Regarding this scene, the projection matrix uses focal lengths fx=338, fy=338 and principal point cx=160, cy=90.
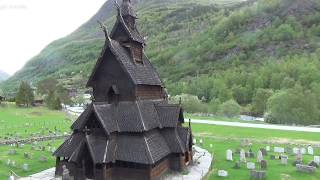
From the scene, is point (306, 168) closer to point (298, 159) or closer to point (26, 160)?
point (298, 159)

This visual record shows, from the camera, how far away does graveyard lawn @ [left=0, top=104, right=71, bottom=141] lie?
63.2 meters

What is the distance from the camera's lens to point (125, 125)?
98.3ft

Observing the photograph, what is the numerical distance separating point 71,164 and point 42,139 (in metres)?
28.1

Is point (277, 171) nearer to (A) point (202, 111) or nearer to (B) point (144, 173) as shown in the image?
(B) point (144, 173)

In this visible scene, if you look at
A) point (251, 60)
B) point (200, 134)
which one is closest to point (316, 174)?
point (200, 134)

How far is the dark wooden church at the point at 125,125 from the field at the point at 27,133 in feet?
23.6

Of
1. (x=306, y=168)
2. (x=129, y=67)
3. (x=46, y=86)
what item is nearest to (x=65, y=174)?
(x=129, y=67)

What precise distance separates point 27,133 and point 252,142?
40669mm

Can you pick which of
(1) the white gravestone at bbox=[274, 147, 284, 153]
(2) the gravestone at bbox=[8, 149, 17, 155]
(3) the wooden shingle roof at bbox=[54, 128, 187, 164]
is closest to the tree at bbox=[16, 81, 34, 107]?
(2) the gravestone at bbox=[8, 149, 17, 155]

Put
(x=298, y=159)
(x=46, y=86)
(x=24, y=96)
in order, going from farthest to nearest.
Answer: (x=46, y=86) → (x=24, y=96) → (x=298, y=159)

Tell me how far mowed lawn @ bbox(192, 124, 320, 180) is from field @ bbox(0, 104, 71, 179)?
1985cm

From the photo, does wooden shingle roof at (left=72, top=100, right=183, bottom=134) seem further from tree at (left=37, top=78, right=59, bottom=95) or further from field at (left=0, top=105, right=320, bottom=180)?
tree at (left=37, top=78, right=59, bottom=95)

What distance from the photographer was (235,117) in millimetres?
93250

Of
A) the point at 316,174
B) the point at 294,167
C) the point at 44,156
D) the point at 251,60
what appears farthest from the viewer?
the point at 251,60
